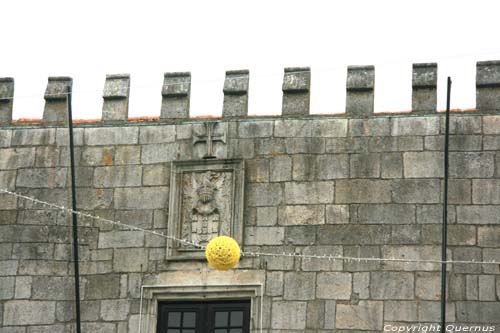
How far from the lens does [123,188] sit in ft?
70.0

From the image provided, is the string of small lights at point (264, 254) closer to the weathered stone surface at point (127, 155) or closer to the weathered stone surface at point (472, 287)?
the weathered stone surface at point (472, 287)

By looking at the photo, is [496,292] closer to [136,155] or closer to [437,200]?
[437,200]

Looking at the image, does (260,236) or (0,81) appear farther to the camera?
(0,81)

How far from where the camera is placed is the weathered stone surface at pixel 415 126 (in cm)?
2073

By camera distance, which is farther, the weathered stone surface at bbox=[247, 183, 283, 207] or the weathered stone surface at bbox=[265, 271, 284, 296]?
the weathered stone surface at bbox=[247, 183, 283, 207]

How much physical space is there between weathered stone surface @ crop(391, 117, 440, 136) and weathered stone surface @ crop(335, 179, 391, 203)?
2.55 ft

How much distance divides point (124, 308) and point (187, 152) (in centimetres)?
239

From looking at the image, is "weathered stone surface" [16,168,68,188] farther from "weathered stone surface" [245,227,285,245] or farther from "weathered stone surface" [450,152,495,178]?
"weathered stone surface" [450,152,495,178]

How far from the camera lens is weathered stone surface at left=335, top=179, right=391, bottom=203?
20.5 meters

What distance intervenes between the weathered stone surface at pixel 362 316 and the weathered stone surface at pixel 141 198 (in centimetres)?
299

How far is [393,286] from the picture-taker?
1998 centimetres

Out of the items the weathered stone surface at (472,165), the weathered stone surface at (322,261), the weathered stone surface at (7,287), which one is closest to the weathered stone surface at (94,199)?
the weathered stone surface at (7,287)

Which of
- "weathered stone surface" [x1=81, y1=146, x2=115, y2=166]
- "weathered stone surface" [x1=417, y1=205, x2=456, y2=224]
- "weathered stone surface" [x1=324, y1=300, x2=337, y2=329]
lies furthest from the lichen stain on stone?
"weathered stone surface" [x1=417, y1=205, x2=456, y2=224]

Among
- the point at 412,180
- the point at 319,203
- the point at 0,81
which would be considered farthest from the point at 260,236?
the point at 0,81
